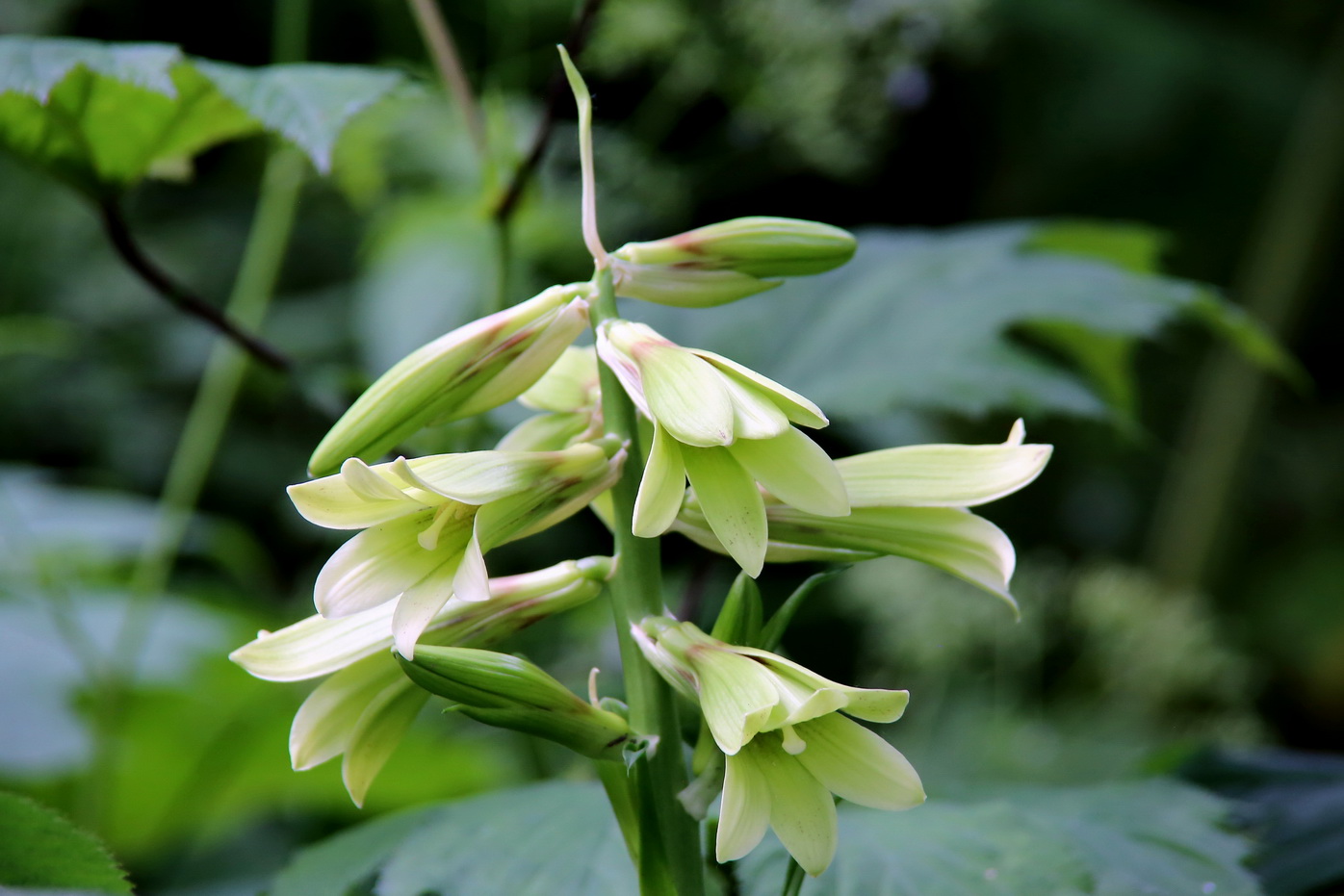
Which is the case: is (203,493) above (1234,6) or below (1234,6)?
below

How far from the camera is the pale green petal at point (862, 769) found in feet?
1.15

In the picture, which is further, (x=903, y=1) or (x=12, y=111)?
(x=903, y=1)

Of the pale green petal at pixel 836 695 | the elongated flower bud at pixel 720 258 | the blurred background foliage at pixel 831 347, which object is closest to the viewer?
the pale green petal at pixel 836 695

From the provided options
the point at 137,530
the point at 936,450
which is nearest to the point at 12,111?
the point at 936,450

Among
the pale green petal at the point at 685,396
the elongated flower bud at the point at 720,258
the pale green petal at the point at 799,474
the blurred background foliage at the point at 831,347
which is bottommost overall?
the blurred background foliage at the point at 831,347

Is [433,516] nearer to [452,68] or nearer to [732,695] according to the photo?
[732,695]

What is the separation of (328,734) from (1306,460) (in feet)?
10.0

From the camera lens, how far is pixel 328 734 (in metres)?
0.40

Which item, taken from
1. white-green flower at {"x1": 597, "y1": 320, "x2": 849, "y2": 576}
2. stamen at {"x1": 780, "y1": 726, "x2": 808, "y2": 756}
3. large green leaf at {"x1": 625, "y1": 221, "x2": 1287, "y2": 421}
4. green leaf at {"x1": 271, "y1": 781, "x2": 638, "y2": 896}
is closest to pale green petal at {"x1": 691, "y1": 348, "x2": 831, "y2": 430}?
white-green flower at {"x1": 597, "y1": 320, "x2": 849, "y2": 576}

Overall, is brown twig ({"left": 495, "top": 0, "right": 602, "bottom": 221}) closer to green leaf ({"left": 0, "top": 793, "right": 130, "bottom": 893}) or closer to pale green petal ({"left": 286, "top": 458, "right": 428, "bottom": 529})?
pale green petal ({"left": 286, "top": 458, "right": 428, "bottom": 529})

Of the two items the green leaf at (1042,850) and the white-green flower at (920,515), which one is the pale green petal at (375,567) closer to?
the white-green flower at (920,515)

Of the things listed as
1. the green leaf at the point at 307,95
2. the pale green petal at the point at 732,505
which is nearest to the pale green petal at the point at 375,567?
the pale green petal at the point at 732,505

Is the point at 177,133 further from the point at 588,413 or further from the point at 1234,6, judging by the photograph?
the point at 1234,6

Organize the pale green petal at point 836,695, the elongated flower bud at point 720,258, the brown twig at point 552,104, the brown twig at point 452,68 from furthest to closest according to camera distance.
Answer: the brown twig at point 452,68
the brown twig at point 552,104
the elongated flower bud at point 720,258
the pale green petal at point 836,695
